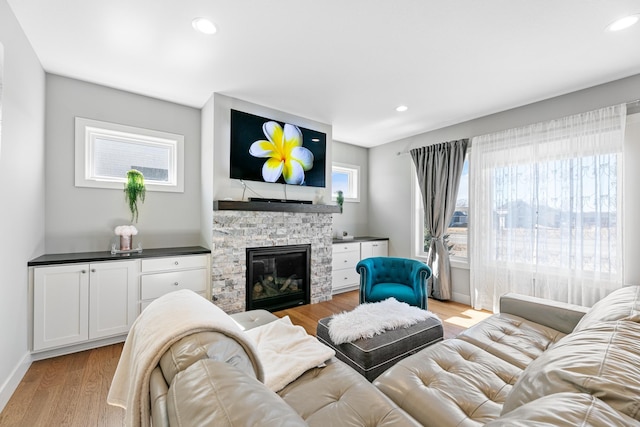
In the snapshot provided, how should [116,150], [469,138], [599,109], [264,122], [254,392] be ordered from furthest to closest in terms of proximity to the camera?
[469,138] → [264,122] → [116,150] → [599,109] → [254,392]

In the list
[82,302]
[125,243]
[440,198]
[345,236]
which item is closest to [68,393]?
[82,302]

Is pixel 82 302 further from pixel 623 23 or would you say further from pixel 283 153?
pixel 623 23

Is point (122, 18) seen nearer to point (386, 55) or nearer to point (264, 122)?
point (264, 122)

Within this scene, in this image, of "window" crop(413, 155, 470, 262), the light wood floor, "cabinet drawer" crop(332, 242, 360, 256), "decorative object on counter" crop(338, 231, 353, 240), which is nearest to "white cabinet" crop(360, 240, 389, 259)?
"cabinet drawer" crop(332, 242, 360, 256)

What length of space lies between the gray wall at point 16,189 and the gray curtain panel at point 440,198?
14.5 ft

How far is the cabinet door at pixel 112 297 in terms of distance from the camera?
8.32ft

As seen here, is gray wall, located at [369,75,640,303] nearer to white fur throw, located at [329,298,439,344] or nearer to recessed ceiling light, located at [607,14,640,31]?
recessed ceiling light, located at [607,14,640,31]

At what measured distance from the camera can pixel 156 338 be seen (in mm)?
924

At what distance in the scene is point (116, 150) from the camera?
312 cm

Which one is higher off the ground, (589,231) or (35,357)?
(589,231)

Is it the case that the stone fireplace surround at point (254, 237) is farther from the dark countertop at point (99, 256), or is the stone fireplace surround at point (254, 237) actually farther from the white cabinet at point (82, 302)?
the white cabinet at point (82, 302)

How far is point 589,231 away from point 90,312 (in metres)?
4.90

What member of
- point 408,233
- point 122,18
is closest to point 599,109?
point 408,233

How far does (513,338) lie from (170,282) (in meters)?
3.06
